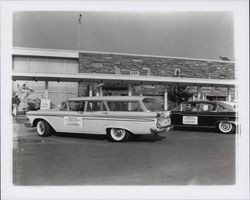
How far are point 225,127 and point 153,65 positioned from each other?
46.5 feet

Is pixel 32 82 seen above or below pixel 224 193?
above

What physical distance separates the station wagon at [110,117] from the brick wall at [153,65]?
13.1 metres

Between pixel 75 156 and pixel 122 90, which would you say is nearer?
pixel 75 156

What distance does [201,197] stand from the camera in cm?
358

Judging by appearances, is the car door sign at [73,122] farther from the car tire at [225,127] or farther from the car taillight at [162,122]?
the car tire at [225,127]

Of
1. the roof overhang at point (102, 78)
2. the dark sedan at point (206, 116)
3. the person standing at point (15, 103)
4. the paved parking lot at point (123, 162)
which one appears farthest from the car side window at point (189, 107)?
the person standing at point (15, 103)

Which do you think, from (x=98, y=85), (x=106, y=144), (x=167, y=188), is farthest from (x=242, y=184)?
(x=98, y=85)

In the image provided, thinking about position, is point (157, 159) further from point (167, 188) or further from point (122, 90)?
point (122, 90)

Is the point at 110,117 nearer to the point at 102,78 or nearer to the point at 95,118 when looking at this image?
the point at 95,118

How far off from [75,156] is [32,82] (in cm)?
1349

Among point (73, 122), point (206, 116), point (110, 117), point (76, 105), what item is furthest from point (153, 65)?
point (110, 117)

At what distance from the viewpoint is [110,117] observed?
8266mm

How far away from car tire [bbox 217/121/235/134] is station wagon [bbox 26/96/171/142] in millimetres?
3030

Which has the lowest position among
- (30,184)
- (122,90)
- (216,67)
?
(30,184)
